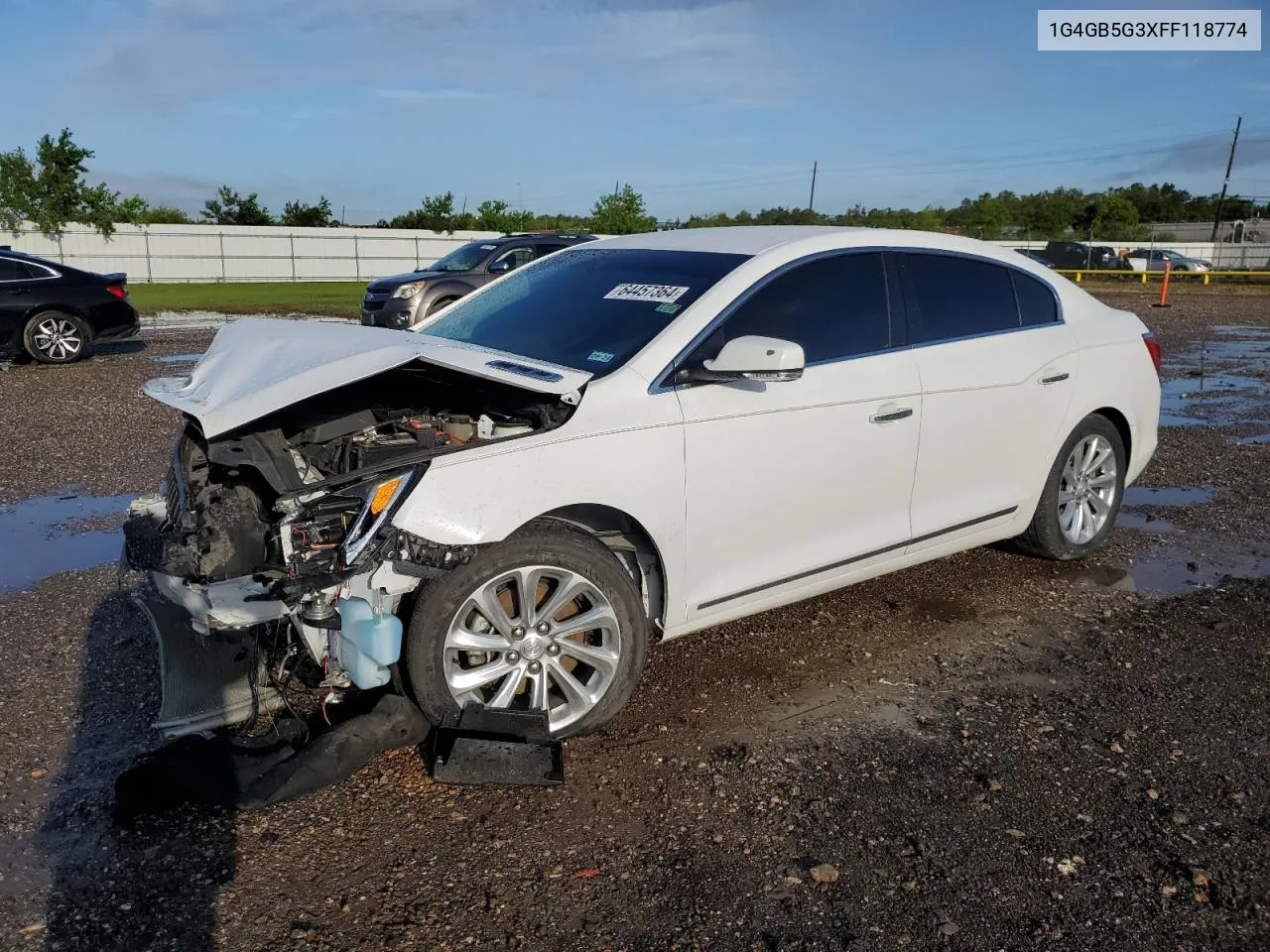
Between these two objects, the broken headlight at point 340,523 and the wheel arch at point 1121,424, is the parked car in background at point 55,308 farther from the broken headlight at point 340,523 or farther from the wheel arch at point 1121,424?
the wheel arch at point 1121,424

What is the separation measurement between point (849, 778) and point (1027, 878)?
0.71 m

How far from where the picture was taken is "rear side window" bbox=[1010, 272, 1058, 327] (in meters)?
5.49

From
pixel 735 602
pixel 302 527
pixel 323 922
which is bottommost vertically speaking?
pixel 323 922

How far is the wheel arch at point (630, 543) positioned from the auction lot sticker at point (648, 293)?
3.25 feet

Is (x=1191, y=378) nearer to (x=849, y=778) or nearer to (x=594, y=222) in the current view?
(x=849, y=778)

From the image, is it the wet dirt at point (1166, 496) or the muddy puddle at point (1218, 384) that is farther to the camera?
the muddy puddle at point (1218, 384)

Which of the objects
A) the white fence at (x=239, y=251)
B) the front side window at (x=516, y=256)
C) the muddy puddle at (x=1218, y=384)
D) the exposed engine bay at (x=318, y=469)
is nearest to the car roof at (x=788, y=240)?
the exposed engine bay at (x=318, y=469)

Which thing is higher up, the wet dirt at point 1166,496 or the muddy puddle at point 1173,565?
the wet dirt at point 1166,496

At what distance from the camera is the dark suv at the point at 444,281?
15898 millimetres

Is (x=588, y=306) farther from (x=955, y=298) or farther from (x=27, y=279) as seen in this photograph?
(x=27, y=279)

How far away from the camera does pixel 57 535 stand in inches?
253

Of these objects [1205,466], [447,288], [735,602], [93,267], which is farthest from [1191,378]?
[93,267]

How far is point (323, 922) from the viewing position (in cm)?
288

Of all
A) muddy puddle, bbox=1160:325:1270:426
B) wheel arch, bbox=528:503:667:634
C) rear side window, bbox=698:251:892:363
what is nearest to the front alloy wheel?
wheel arch, bbox=528:503:667:634
